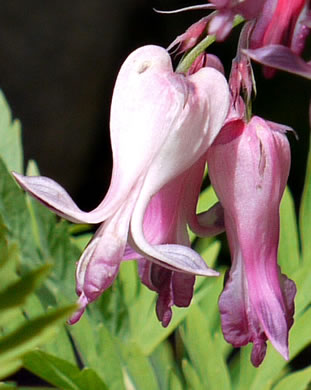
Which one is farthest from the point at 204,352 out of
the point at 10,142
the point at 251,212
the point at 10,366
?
the point at 10,366

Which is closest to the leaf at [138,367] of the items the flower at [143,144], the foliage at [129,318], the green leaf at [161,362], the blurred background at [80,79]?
the foliage at [129,318]

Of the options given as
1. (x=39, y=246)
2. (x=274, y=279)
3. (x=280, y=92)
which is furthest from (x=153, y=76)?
(x=280, y=92)

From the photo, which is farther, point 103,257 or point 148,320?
point 148,320

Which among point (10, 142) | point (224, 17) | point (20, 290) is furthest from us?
point (10, 142)

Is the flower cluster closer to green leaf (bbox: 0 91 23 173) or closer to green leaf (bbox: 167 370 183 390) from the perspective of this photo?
green leaf (bbox: 167 370 183 390)

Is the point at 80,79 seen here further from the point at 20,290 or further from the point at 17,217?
the point at 20,290

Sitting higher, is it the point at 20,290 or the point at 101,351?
the point at 20,290

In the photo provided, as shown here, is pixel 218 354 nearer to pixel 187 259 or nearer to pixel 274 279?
pixel 274 279

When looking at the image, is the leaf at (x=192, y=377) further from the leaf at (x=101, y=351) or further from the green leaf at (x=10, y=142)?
the green leaf at (x=10, y=142)

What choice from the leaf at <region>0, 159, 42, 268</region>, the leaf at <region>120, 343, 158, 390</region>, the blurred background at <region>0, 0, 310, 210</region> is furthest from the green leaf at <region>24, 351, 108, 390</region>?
the blurred background at <region>0, 0, 310, 210</region>
